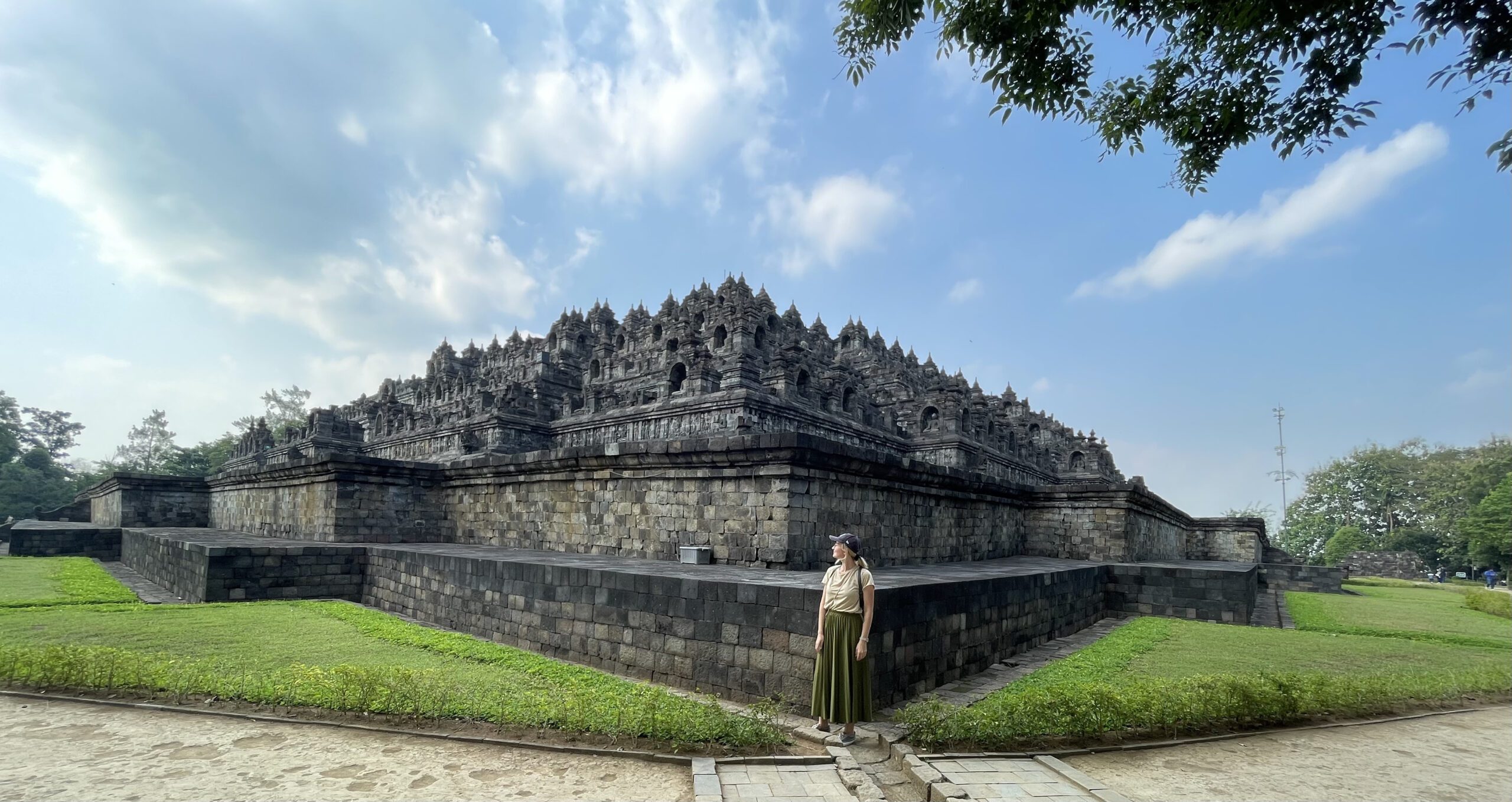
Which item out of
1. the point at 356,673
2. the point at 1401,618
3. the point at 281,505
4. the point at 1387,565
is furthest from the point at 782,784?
the point at 1387,565

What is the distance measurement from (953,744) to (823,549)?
366cm

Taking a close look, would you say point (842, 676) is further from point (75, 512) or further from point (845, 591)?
point (75, 512)

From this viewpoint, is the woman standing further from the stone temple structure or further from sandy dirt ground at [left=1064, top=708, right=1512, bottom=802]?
sandy dirt ground at [left=1064, top=708, right=1512, bottom=802]

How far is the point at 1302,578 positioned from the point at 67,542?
38.4m

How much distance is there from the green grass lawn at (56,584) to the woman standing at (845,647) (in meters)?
11.9

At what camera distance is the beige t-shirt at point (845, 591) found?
4.58 meters

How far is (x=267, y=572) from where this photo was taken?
10461 millimetres

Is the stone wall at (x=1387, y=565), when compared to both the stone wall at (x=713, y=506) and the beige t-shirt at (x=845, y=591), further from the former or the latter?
the beige t-shirt at (x=845, y=591)

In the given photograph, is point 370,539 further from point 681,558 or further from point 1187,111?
point 1187,111

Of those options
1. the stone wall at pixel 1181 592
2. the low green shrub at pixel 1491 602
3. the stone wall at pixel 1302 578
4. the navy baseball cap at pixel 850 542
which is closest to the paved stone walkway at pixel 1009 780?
the navy baseball cap at pixel 850 542

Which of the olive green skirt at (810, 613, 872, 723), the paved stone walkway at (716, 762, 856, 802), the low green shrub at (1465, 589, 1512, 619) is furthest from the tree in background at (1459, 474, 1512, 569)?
the paved stone walkway at (716, 762, 856, 802)

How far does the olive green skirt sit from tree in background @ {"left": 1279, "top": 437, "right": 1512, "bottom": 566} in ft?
165

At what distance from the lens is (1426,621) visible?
44.0ft

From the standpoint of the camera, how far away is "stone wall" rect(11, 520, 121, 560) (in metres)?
18.5
